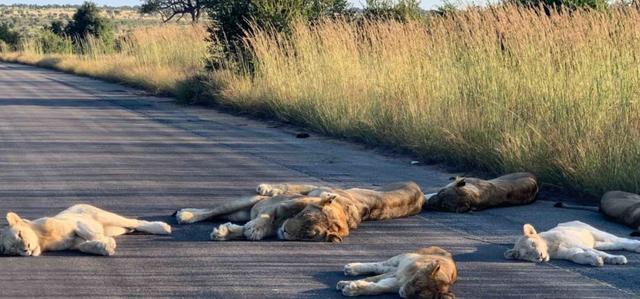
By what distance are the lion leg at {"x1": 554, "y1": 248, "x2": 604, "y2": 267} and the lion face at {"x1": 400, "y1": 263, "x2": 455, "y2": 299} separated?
150 cm

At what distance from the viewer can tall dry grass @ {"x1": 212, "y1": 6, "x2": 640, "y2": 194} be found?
10.2 metres

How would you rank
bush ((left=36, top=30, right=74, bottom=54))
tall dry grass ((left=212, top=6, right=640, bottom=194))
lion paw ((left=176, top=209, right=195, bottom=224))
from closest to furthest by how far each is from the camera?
lion paw ((left=176, top=209, right=195, bottom=224)), tall dry grass ((left=212, top=6, right=640, bottom=194)), bush ((left=36, top=30, right=74, bottom=54))

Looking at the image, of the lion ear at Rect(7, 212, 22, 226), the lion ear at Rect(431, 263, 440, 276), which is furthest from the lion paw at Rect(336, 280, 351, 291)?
the lion ear at Rect(7, 212, 22, 226)

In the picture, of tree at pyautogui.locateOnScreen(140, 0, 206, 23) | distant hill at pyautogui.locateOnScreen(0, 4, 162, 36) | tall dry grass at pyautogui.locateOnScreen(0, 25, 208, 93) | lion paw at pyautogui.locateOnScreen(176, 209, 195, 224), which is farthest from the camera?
distant hill at pyautogui.locateOnScreen(0, 4, 162, 36)

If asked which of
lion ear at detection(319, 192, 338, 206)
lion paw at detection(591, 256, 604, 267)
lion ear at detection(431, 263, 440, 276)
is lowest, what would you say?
lion paw at detection(591, 256, 604, 267)

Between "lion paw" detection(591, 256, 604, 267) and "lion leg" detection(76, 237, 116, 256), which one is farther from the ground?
"lion paw" detection(591, 256, 604, 267)

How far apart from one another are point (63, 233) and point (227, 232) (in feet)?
3.67

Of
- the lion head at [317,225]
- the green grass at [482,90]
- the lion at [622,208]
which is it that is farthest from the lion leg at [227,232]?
the green grass at [482,90]

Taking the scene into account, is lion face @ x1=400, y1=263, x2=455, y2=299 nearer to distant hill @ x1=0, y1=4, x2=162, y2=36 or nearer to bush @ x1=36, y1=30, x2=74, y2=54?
bush @ x1=36, y1=30, x2=74, y2=54

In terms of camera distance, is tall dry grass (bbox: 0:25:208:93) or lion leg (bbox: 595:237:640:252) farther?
tall dry grass (bbox: 0:25:208:93)

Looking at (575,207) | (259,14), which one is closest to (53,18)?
(259,14)

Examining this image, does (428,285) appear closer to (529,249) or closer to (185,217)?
(529,249)

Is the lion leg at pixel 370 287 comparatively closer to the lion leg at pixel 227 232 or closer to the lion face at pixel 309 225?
the lion face at pixel 309 225

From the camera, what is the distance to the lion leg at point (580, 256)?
6.95m
